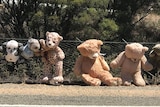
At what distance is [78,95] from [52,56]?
74.2 inches

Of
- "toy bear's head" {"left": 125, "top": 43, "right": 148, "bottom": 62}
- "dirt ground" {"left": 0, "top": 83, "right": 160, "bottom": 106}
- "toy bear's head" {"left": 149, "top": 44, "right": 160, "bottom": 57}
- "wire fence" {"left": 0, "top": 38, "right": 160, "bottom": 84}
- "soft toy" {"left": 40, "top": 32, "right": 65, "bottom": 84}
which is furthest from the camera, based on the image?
"wire fence" {"left": 0, "top": 38, "right": 160, "bottom": 84}

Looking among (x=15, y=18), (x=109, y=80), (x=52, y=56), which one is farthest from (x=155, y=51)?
(x=15, y=18)

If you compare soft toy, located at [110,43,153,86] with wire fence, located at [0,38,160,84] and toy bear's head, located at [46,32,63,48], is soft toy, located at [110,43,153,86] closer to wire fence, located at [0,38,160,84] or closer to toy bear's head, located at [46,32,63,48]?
wire fence, located at [0,38,160,84]

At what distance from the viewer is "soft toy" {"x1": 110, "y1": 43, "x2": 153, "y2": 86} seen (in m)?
11.5

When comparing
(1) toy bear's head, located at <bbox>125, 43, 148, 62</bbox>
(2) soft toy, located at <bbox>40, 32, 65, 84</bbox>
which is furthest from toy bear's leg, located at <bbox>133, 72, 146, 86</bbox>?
(2) soft toy, located at <bbox>40, 32, 65, 84</bbox>

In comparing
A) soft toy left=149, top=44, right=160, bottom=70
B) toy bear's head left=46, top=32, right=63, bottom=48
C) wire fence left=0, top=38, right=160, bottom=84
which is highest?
toy bear's head left=46, top=32, right=63, bottom=48

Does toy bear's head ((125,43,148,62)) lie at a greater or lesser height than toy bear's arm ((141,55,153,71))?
greater

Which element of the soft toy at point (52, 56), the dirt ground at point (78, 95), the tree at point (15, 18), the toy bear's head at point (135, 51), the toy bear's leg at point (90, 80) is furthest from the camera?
the tree at point (15, 18)

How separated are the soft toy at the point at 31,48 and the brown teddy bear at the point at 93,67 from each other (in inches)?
42.1

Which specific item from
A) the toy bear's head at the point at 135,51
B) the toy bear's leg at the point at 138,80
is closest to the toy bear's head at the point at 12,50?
the toy bear's head at the point at 135,51

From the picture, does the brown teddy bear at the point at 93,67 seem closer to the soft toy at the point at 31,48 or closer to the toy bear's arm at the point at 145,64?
the toy bear's arm at the point at 145,64

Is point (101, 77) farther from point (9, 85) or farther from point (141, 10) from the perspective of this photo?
point (141, 10)

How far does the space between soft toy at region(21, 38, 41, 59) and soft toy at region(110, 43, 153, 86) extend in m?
2.06

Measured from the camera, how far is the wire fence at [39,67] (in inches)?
498
